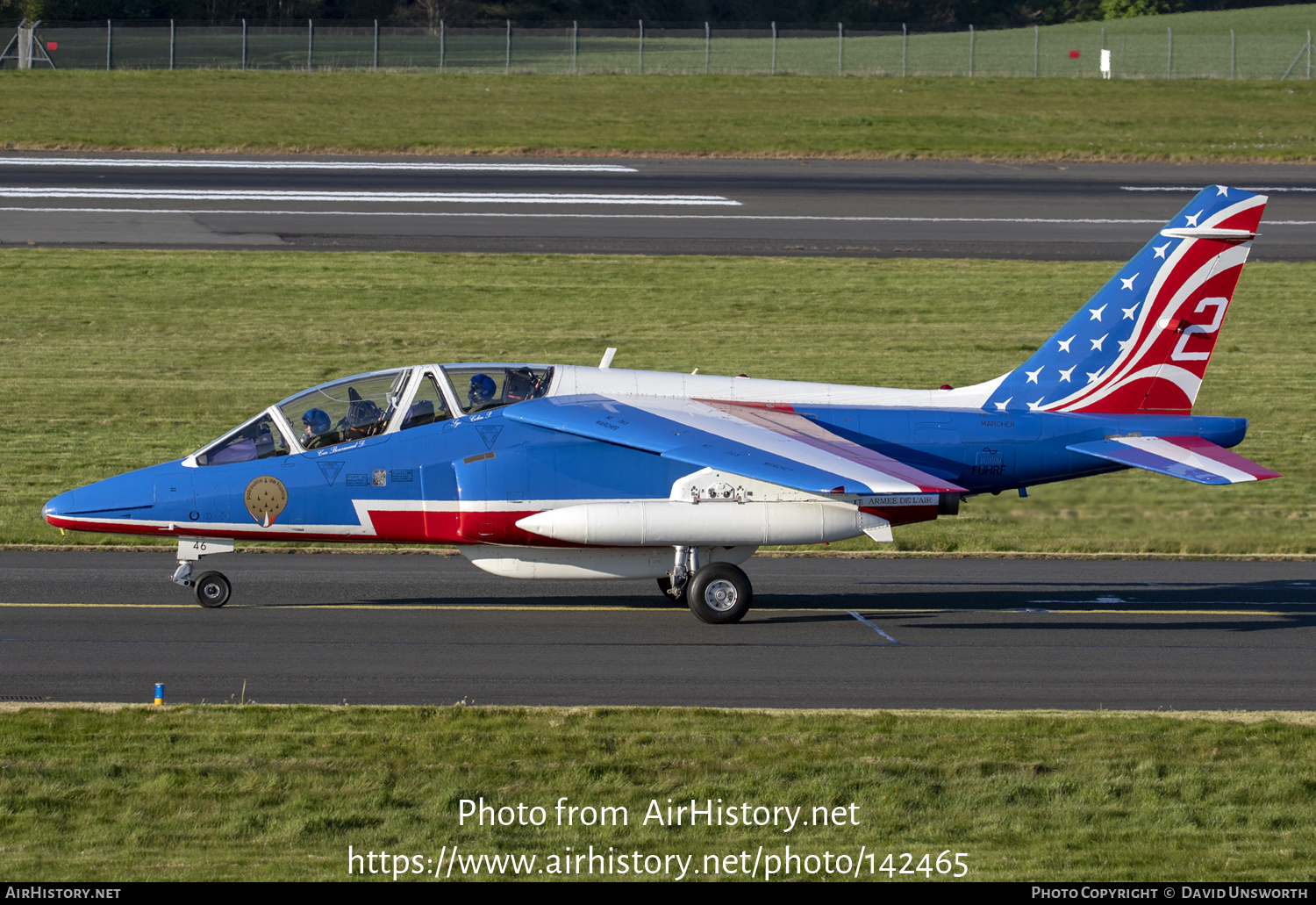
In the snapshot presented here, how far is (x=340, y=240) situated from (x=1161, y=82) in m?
46.4

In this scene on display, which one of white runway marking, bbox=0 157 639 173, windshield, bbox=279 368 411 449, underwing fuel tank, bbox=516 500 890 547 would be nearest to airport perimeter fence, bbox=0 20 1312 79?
white runway marking, bbox=0 157 639 173

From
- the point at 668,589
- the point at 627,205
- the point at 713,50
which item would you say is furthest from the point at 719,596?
the point at 713,50

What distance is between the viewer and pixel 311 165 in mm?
47844

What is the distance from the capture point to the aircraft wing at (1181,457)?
52.2ft

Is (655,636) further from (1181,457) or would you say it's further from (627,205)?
(627,205)

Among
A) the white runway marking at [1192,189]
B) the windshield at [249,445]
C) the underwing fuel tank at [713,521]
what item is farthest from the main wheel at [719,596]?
the white runway marking at [1192,189]

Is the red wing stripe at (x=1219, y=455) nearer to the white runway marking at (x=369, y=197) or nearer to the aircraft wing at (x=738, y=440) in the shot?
the aircraft wing at (x=738, y=440)

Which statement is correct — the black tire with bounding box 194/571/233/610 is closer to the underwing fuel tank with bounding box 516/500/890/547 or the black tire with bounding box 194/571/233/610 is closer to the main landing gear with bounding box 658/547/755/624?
the underwing fuel tank with bounding box 516/500/890/547

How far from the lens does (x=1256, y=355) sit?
3077 centimetres

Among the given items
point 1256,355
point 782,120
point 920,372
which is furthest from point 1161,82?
point 920,372

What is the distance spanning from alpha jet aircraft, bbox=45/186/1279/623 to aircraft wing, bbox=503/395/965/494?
36mm

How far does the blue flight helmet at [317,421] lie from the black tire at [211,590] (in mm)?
1993
